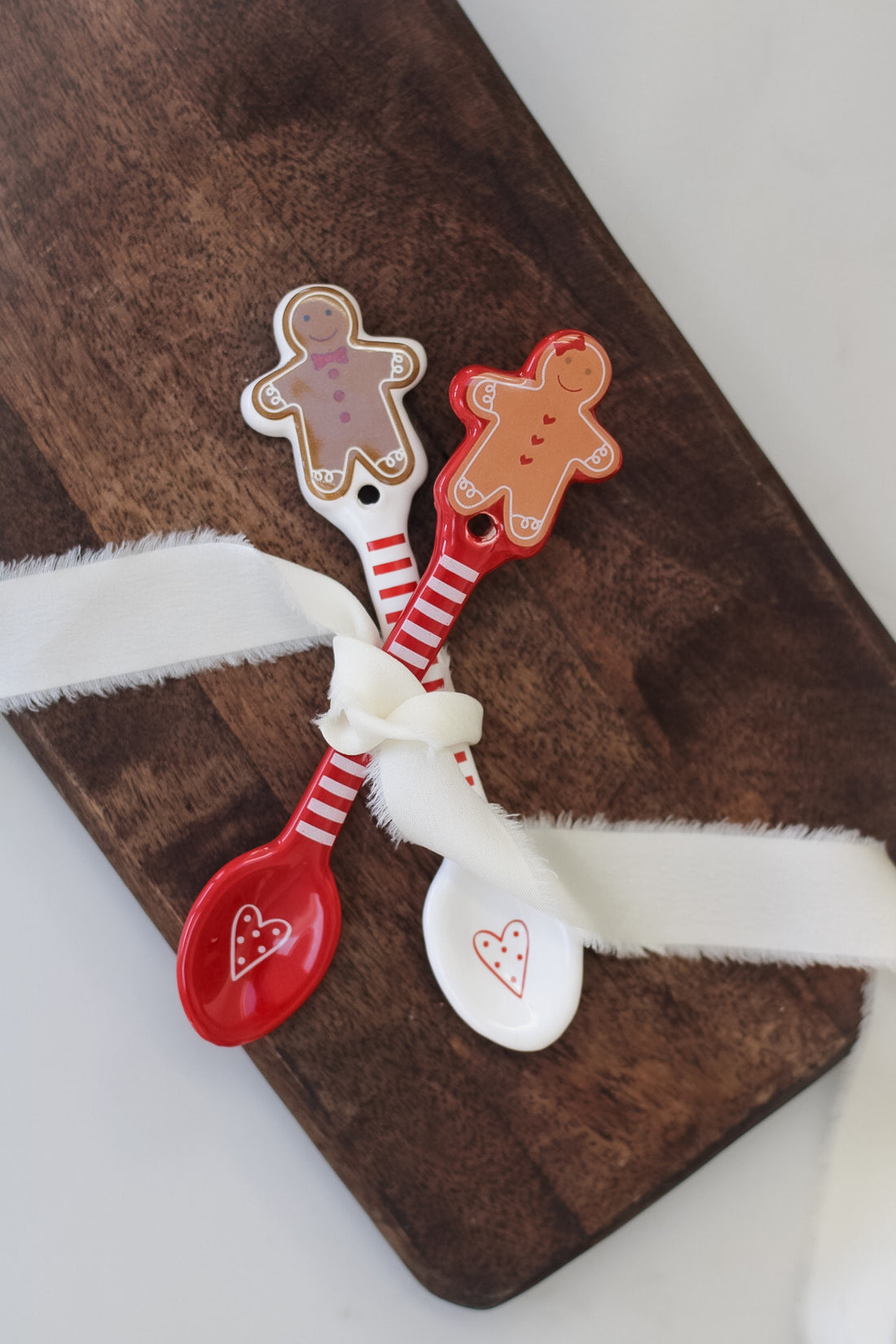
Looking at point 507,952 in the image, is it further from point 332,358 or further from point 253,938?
point 332,358

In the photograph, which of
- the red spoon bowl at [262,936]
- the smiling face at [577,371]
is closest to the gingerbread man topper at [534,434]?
the smiling face at [577,371]

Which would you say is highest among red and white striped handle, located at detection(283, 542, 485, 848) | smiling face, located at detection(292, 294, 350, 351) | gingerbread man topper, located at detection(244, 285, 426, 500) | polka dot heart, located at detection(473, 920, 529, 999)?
smiling face, located at detection(292, 294, 350, 351)

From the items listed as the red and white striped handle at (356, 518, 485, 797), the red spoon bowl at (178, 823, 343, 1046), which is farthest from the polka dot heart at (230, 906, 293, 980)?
the red and white striped handle at (356, 518, 485, 797)

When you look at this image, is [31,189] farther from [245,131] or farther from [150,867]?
[150,867]

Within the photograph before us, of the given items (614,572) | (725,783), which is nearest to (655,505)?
(614,572)

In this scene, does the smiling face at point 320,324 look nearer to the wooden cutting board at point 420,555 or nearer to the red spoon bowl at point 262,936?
the wooden cutting board at point 420,555

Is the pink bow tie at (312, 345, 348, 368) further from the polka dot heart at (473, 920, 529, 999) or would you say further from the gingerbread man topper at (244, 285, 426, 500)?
the polka dot heart at (473, 920, 529, 999)

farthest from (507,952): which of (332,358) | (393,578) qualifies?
(332,358)
